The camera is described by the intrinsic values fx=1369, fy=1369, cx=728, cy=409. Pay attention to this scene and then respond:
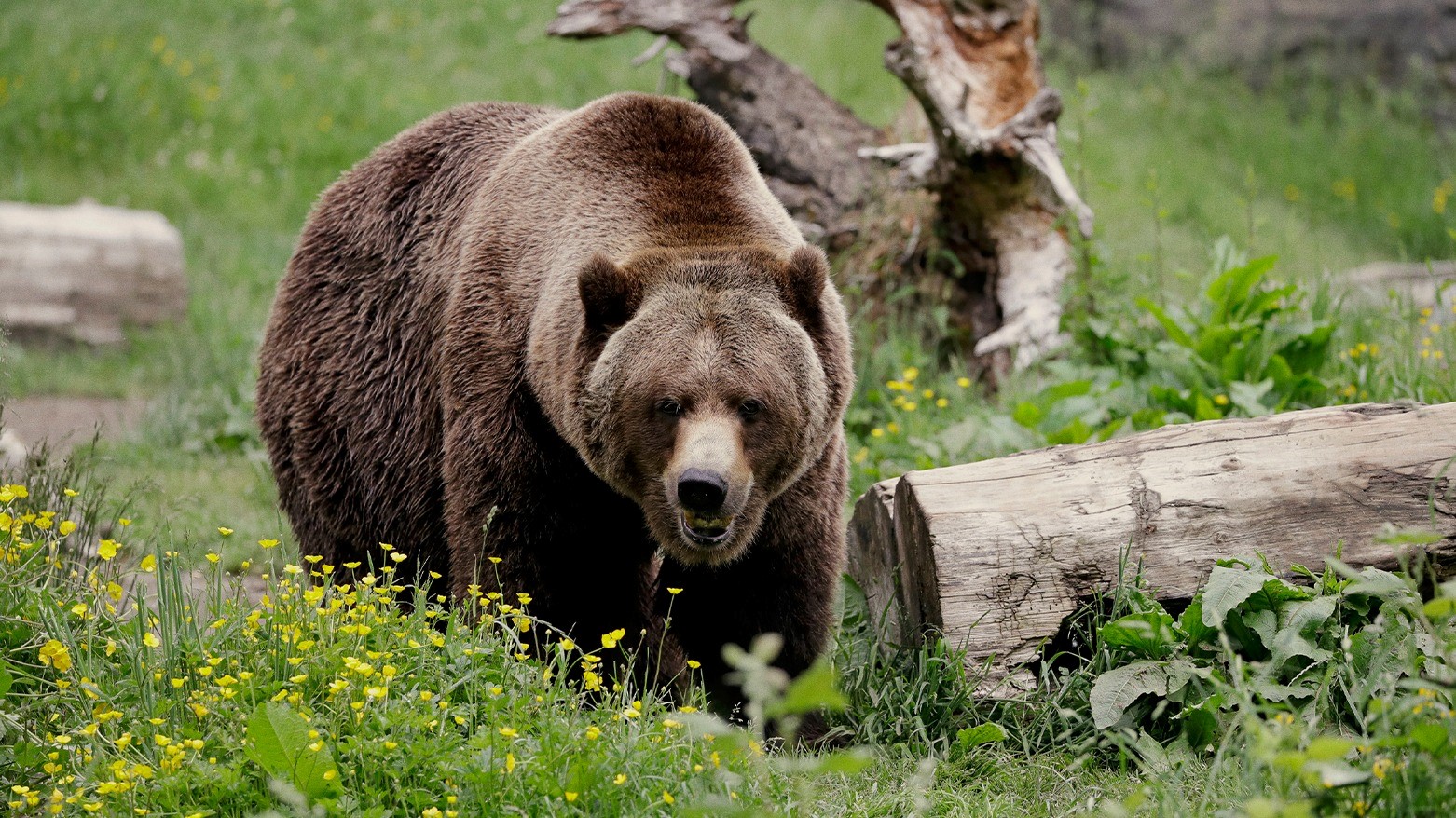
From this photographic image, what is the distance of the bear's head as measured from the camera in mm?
3885

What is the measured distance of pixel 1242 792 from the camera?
10.6ft

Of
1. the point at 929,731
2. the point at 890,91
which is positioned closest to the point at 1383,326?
the point at 929,731

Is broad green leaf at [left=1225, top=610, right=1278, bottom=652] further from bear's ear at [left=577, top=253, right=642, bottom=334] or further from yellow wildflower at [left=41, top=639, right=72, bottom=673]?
yellow wildflower at [left=41, top=639, right=72, bottom=673]

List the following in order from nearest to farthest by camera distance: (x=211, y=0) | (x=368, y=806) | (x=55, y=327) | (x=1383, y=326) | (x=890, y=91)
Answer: (x=368, y=806)
(x=1383, y=326)
(x=55, y=327)
(x=890, y=91)
(x=211, y=0)

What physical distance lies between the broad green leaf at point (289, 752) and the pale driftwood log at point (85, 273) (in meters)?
7.64

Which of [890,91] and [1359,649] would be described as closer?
[1359,649]

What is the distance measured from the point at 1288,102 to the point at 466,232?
1130 centimetres

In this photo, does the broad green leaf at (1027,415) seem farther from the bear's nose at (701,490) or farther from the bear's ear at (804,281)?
the bear's nose at (701,490)

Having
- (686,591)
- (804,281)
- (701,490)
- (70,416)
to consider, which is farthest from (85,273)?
(701,490)

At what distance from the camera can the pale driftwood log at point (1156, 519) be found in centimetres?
422

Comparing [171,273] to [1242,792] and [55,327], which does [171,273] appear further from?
[1242,792]

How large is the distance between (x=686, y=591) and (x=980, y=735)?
1124 millimetres

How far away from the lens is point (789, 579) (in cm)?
444

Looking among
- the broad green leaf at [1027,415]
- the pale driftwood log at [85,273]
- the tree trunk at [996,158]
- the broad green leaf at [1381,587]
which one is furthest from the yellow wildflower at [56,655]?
the pale driftwood log at [85,273]
